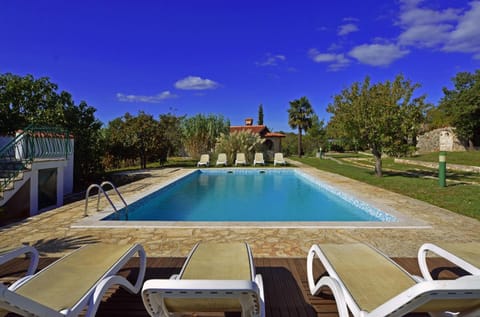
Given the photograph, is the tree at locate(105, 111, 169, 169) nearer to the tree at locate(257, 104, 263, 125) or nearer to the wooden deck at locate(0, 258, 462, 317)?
the wooden deck at locate(0, 258, 462, 317)

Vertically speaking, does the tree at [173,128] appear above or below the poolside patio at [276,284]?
above

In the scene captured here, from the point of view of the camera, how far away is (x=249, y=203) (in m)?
Result: 9.73

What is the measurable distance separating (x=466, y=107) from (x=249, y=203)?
28.8 metres

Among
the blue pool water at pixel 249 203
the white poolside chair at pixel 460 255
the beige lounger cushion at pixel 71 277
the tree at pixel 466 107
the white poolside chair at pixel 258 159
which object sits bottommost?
the blue pool water at pixel 249 203

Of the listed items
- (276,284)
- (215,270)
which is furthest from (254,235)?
(215,270)

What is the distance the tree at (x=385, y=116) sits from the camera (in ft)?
38.3

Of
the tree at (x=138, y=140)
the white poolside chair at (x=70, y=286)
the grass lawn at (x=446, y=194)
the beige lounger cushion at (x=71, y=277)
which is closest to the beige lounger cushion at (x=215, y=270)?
the white poolside chair at (x=70, y=286)

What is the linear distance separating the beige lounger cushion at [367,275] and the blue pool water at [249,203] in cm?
393

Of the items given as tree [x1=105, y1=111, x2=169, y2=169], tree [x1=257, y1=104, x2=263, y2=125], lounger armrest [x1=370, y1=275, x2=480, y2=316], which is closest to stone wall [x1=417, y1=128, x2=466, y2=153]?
tree [x1=105, y1=111, x2=169, y2=169]

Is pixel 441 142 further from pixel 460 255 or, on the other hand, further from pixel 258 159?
pixel 460 255

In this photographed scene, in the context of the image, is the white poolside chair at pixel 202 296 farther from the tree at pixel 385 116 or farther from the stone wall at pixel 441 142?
the stone wall at pixel 441 142

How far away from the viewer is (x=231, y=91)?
121 feet

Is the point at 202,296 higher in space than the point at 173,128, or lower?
lower

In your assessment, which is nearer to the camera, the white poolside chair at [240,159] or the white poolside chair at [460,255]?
the white poolside chair at [460,255]
